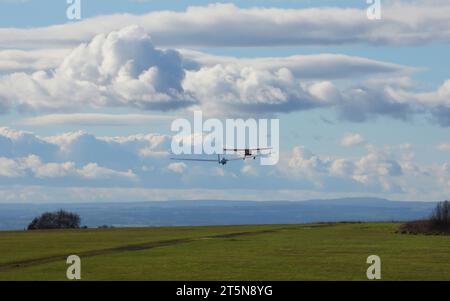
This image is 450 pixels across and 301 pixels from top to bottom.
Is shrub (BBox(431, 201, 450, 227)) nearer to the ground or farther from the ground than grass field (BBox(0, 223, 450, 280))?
Answer: farther from the ground

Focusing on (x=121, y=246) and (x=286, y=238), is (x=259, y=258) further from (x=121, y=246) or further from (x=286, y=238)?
(x=286, y=238)

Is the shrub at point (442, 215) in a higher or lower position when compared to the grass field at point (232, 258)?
higher

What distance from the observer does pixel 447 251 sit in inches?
3974

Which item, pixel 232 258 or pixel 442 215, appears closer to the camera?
pixel 232 258

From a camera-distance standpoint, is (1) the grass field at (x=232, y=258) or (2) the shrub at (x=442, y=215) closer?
(1) the grass field at (x=232, y=258)

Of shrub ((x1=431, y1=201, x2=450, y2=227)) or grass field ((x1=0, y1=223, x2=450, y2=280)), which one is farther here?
shrub ((x1=431, y1=201, x2=450, y2=227))

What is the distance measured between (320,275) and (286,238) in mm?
55247

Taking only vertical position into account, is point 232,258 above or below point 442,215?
below

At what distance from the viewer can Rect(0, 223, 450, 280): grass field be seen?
7356 centimetres

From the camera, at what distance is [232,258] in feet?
293

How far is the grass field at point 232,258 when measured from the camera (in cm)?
7356
